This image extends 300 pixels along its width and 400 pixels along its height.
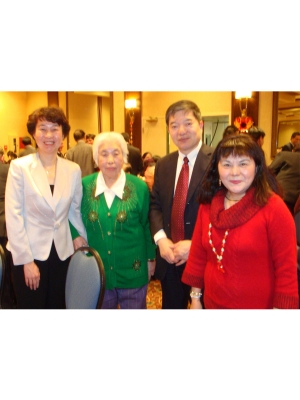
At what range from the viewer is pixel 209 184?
1512 millimetres

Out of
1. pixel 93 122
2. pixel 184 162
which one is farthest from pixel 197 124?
pixel 93 122

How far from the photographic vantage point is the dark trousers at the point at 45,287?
196cm

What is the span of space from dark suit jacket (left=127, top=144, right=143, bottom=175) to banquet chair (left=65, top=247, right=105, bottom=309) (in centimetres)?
391

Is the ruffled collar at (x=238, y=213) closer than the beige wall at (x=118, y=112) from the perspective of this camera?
Yes

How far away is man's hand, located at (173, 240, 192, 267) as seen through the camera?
1867mm

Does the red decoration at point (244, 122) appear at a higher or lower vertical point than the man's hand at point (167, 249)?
higher

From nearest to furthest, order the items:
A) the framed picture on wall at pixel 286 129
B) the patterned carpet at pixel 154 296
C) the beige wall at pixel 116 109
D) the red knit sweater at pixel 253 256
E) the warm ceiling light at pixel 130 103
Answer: the red knit sweater at pixel 253 256 < the patterned carpet at pixel 154 296 < the framed picture on wall at pixel 286 129 < the beige wall at pixel 116 109 < the warm ceiling light at pixel 130 103

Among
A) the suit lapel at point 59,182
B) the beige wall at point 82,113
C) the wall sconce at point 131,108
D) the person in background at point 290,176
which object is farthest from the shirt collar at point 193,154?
the beige wall at point 82,113

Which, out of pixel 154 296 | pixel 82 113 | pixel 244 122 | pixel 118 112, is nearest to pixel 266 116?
pixel 244 122

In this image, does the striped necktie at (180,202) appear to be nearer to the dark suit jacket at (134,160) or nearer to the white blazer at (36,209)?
the white blazer at (36,209)

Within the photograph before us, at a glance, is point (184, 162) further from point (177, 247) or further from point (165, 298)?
point (165, 298)

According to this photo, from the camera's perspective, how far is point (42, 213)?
1920 millimetres

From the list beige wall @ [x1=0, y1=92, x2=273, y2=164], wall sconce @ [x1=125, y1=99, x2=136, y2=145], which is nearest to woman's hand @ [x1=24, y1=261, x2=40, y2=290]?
beige wall @ [x1=0, y1=92, x2=273, y2=164]

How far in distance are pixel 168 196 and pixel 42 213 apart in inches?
25.1
